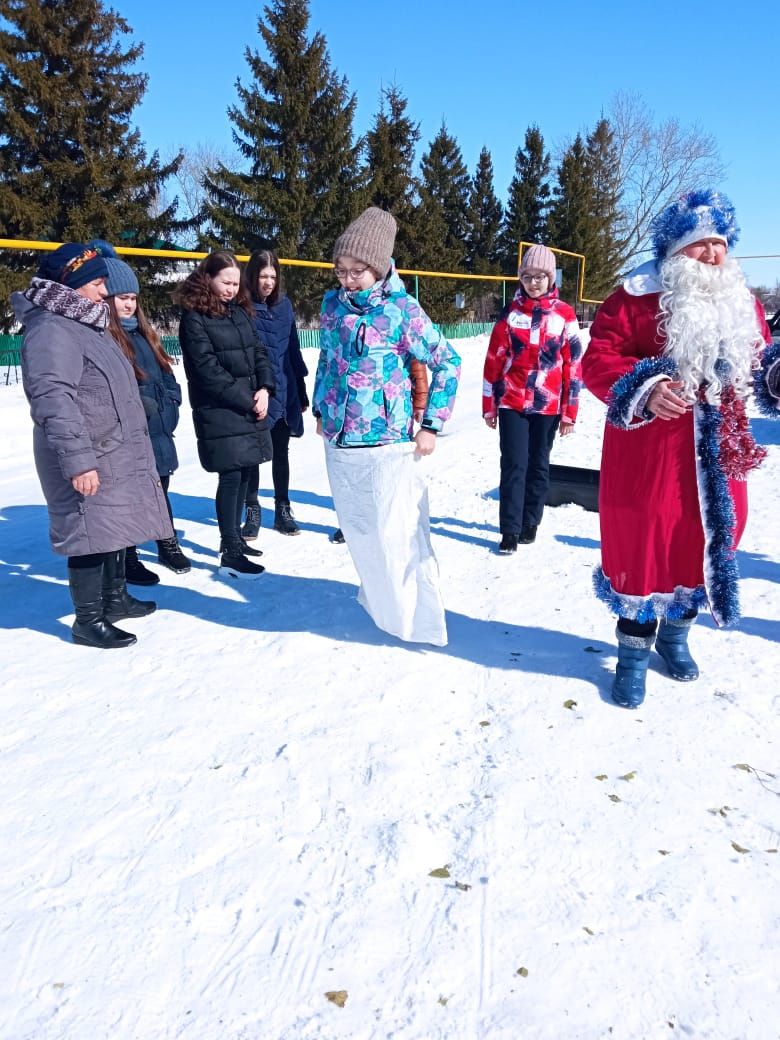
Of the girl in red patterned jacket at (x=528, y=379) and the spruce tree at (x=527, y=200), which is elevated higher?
the spruce tree at (x=527, y=200)

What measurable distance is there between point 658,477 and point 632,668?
0.72 metres

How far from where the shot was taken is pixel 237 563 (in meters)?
4.17

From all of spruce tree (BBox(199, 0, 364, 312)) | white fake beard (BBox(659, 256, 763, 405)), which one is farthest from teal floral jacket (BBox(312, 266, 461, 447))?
spruce tree (BBox(199, 0, 364, 312))

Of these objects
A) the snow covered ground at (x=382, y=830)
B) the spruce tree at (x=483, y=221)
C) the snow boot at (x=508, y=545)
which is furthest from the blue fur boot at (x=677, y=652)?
the spruce tree at (x=483, y=221)

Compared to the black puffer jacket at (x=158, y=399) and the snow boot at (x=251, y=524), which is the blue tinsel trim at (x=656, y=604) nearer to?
the black puffer jacket at (x=158, y=399)

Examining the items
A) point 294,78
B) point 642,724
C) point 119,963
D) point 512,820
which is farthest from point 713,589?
point 294,78

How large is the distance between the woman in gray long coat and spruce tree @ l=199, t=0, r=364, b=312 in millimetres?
21003

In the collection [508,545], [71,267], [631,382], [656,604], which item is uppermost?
[71,267]

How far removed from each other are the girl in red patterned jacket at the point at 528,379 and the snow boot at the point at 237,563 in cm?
149

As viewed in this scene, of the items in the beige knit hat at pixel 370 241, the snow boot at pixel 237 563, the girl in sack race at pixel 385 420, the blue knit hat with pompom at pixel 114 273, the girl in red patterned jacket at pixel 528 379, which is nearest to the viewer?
the beige knit hat at pixel 370 241

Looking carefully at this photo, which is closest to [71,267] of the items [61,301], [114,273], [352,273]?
[61,301]

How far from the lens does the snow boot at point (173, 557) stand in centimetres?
427

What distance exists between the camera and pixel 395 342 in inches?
117

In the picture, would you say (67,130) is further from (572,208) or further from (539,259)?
(572,208)
